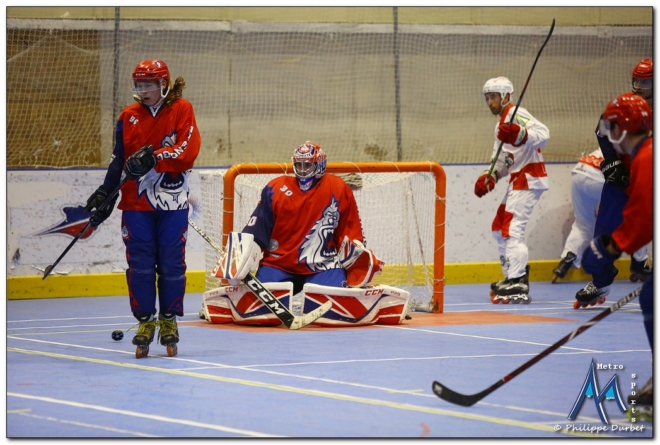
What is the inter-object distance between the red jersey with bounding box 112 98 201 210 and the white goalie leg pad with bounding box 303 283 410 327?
143 cm

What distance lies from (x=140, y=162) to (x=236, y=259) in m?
1.48

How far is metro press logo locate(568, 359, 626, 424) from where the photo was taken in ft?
12.6

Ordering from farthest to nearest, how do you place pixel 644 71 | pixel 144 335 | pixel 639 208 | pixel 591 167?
pixel 591 167 < pixel 644 71 < pixel 144 335 < pixel 639 208

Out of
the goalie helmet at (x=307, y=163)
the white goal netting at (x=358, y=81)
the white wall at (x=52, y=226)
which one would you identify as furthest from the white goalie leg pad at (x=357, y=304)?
the white goal netting at (x=358, y=81)

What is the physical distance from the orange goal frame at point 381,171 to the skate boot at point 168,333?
1655mm

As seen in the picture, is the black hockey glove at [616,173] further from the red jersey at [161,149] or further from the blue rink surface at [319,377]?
the red jersey at [161,149]

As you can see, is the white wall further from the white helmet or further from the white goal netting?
the white helmet

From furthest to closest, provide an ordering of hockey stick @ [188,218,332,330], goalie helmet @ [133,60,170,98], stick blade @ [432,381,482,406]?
hockey stick @ [188,218,332,330], goalie helmet @ [133,60,170,98], stick blade @ [432,381,482,406]

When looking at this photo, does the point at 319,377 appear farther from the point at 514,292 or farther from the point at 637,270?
the point at 637,270

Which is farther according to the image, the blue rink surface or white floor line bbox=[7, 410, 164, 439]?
the blue rink surface

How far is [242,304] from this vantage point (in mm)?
6656

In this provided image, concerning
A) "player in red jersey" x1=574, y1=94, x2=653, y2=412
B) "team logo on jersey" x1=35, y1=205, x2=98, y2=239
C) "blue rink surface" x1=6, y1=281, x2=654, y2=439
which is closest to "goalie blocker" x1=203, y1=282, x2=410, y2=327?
"blue rink surface" x1=6, y1=281, x2=654, y2=439

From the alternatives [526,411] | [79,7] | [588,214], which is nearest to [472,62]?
[588,214]

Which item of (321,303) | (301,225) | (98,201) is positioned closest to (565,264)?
(301,225)
